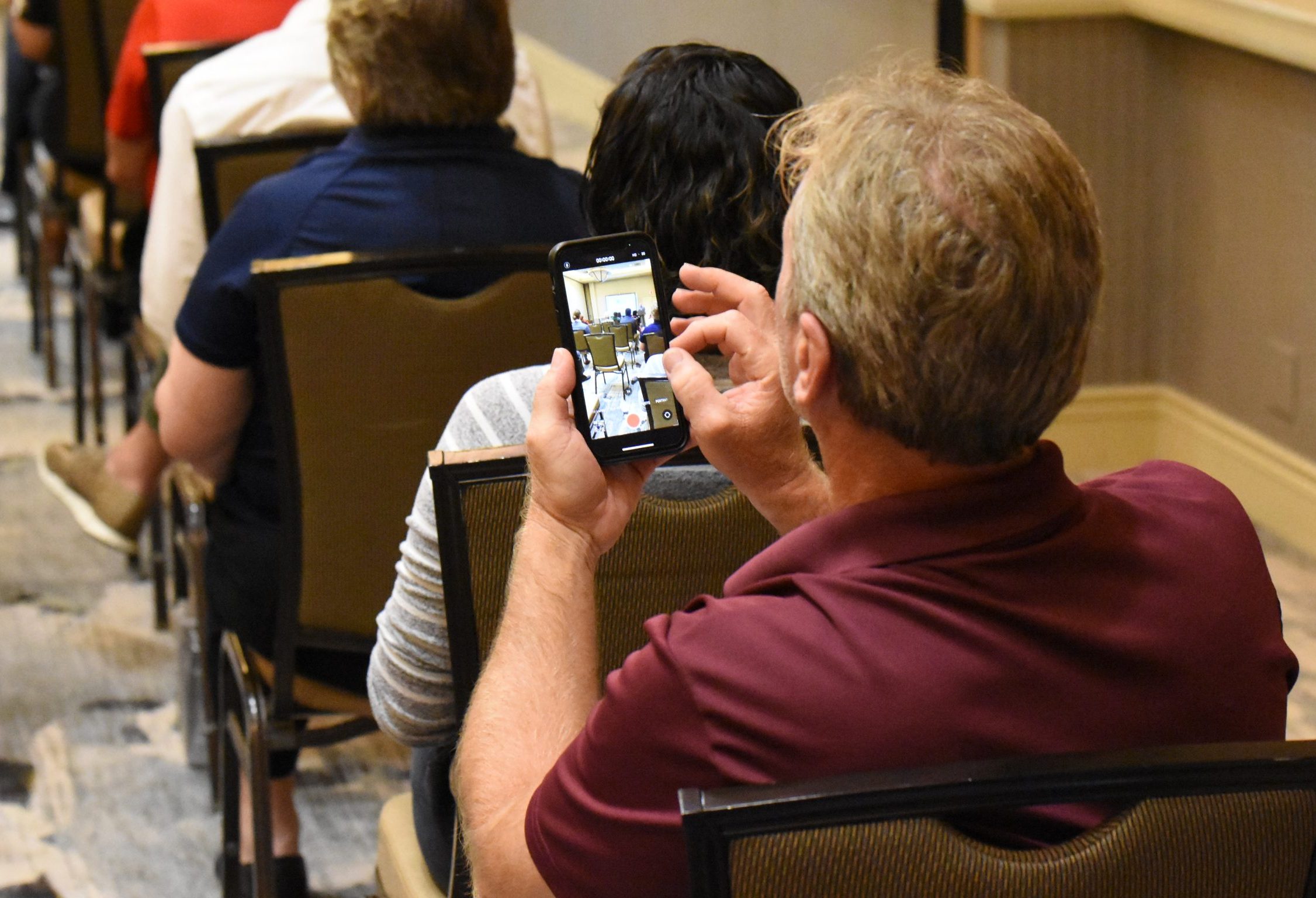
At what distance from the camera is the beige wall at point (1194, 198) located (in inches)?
119

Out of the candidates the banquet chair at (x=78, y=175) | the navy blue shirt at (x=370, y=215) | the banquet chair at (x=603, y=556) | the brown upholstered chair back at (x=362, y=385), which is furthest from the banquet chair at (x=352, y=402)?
the banquet chair at (x=78, y=175)

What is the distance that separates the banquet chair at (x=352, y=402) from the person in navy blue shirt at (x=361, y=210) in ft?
0.31

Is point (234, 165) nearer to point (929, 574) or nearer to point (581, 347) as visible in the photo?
point (581, 347)

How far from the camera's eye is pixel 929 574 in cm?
86

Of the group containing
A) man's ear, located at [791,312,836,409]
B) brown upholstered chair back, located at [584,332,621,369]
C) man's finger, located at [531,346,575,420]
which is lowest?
man's finger, located at [531,346,575,420]

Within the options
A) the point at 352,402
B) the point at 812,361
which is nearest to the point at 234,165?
the point at 352,402

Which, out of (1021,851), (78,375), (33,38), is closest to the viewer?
(1021,851)

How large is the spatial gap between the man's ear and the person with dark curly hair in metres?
0.35

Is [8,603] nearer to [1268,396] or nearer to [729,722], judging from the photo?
[1268,396]

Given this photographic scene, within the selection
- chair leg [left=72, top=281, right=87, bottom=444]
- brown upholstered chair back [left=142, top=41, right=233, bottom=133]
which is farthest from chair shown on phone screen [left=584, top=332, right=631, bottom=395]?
chair leg [left=72, top=281, right=87, bottom=444]

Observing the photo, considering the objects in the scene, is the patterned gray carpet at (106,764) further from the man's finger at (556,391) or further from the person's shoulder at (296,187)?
the man's finger at (556,391)

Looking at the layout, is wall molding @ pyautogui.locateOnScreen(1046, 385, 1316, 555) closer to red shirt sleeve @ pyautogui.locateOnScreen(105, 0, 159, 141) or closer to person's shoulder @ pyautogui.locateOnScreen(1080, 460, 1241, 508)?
red shirt sleeve @ pyautogui.locateOnScreen(105, 0, 159, 141)

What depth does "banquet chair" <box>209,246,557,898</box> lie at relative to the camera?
68.1 inches

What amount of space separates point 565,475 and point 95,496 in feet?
7.13
